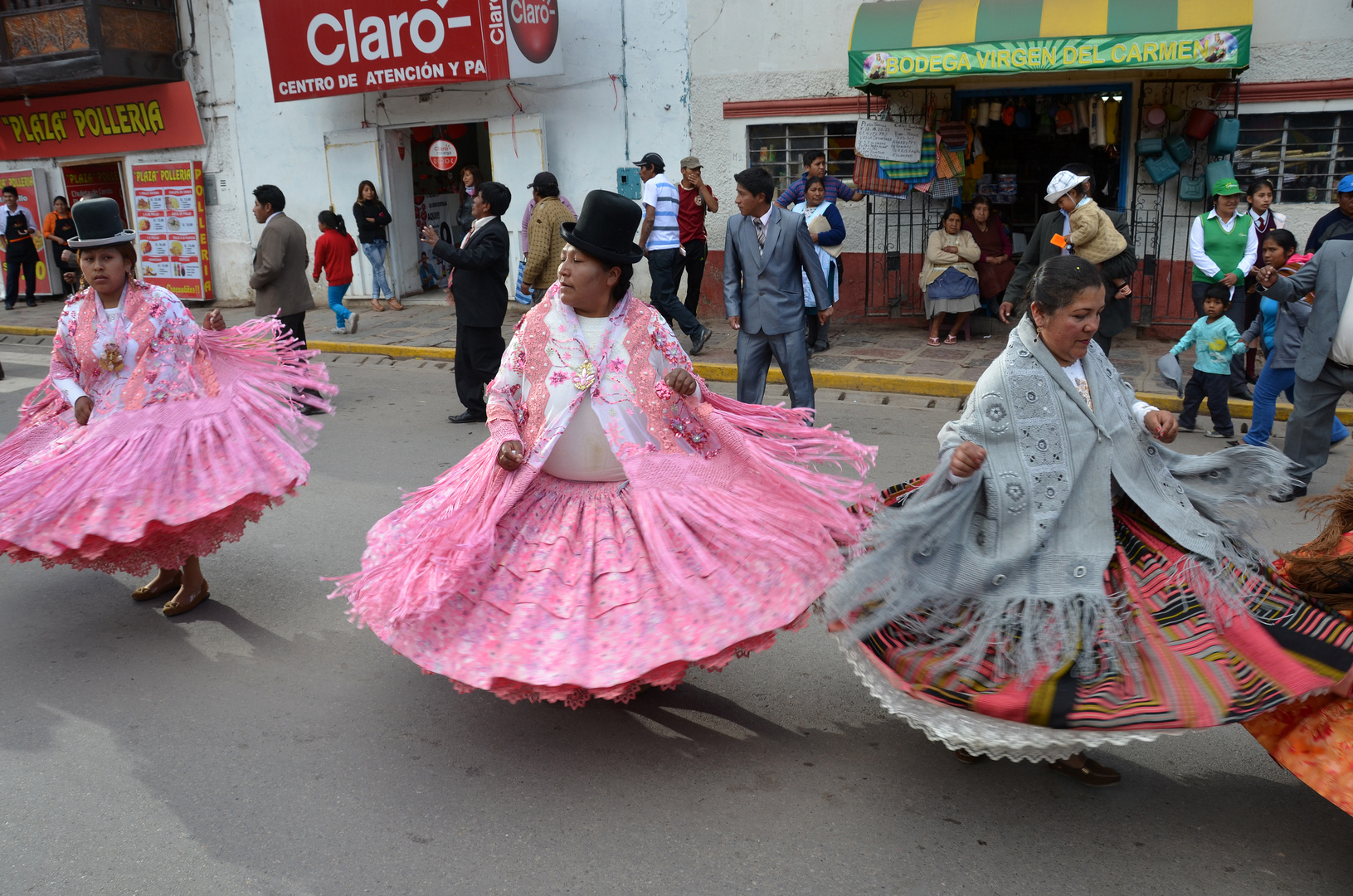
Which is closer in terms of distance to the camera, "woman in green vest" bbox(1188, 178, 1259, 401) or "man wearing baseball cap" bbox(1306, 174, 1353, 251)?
"man wearing baseball cap" bbox(1306, 174, 1353, 251)

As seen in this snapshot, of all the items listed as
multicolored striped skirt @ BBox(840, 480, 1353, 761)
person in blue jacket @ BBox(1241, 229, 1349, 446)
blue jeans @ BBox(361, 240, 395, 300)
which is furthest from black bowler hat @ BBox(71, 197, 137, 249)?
blue jeans @ BBox(361, 240, 395, 300)

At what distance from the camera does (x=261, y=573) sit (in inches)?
229

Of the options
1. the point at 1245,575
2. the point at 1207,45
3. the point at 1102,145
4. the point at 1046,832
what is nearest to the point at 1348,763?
the point at 1245,575

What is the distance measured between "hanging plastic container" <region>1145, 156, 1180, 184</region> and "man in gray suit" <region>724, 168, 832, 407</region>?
217 inches

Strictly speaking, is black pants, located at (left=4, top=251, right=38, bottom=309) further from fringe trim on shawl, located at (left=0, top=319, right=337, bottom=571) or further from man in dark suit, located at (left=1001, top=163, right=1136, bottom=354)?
man in dark suit, located at (left=1001, top=163, right=1136, bottom=354)

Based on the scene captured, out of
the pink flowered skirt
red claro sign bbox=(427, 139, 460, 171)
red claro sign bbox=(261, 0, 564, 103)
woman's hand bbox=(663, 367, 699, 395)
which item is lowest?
the pink flowered skirt

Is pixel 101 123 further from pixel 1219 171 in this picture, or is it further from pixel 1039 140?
pixel 1219 171

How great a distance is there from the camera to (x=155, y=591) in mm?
5480

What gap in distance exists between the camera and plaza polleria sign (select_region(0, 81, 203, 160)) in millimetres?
16578

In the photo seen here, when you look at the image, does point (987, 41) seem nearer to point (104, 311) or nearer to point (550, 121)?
point (550, 121)

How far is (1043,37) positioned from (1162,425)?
26.6 feet

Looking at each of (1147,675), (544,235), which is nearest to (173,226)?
(544,235)

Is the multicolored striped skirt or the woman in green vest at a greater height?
the woman in green vest

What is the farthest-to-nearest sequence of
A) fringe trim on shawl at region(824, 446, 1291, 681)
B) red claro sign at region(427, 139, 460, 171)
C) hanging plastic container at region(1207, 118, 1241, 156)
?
1. red claro sign at region(427, 139, 460, 171)
2. hanging plastic container at region(1207, 118, 1241, 156)
3. fringe trim on shawl at region(824, 446, 1291, 681)
